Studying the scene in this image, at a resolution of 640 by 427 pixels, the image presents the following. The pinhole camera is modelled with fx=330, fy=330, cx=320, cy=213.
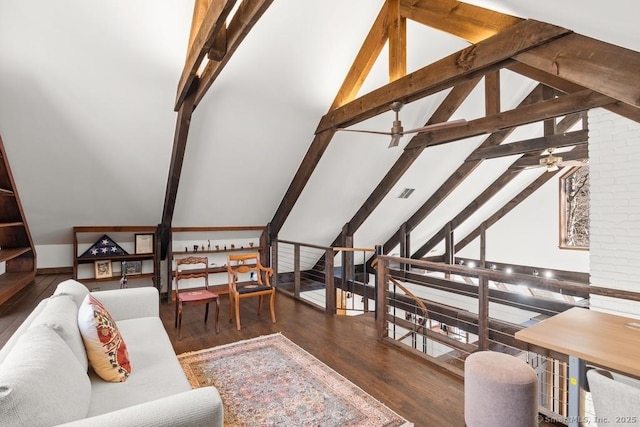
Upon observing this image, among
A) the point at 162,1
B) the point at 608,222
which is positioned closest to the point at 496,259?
the point at 608,222

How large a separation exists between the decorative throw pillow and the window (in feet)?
26.7

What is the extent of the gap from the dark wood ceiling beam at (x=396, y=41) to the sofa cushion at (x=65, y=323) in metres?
3.41

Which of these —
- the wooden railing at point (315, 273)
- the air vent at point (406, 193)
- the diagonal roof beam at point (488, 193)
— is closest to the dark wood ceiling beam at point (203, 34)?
the wooden railing at point (315, 273)

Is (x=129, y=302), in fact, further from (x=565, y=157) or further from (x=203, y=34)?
(x=565, y=157)

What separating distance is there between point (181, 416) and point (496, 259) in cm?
848

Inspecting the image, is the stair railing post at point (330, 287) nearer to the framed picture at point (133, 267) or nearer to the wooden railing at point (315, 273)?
the wooden railing at point (315, 273)

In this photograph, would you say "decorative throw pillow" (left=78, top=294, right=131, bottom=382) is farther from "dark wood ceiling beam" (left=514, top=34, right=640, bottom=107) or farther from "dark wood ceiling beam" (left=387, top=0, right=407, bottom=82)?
"dark wood ceiling beam" (left=387, top=0, right=407, bottom=82)

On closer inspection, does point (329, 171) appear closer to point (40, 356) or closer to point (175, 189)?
point (175, 189)

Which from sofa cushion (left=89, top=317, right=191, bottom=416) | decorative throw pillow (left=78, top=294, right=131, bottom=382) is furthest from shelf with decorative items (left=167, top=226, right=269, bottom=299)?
decorative throw pillow (left=78, top=294, right=131, bottom=382)

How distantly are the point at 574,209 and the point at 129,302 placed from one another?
26.5ft

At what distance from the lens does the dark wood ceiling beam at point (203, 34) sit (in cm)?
201

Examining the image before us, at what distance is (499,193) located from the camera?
742cm

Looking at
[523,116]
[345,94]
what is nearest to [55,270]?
[345,94]

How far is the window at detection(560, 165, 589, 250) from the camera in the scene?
6746 mm
